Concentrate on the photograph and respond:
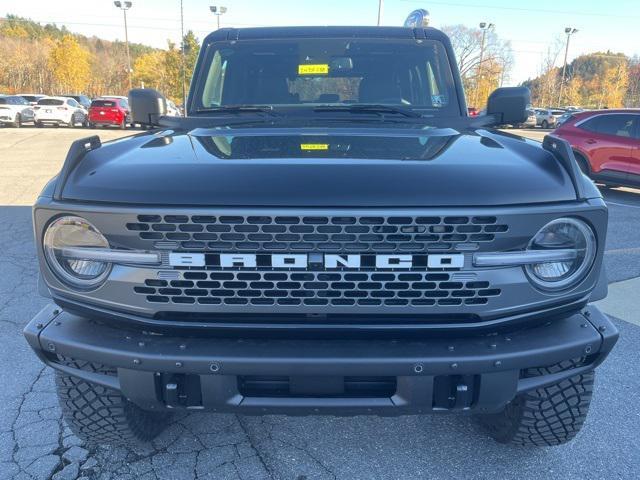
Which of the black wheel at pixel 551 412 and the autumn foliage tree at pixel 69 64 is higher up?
the autumn foliage tree at pixel 69 64

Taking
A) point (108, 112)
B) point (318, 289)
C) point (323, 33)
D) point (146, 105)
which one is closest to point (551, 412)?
point (318, 289)

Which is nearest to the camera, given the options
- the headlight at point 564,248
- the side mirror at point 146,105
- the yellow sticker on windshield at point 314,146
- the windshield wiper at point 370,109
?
the headlight at point 564,248

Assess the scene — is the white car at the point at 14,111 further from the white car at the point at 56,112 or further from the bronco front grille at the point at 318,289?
the bronco front grille at the point at 318,289

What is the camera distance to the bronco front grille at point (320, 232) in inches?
68.5

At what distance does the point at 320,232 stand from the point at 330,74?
1.88 meters

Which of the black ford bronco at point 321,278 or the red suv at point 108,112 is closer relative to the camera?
the black ford bronco at point 321,278

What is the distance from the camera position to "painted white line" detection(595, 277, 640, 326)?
422 cm

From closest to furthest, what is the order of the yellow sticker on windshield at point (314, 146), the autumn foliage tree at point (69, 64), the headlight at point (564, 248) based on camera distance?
the headlight at point (564, 248), the yellow sticker on windshield at point (314, 146), the autumn foliage tree at point (69, 64)

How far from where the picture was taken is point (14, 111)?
81.3ft

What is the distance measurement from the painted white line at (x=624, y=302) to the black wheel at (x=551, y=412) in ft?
7.18

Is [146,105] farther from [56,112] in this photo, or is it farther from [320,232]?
[56,112]

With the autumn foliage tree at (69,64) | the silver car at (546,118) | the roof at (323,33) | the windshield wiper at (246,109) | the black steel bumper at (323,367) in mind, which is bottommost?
the silver car at (546,118)

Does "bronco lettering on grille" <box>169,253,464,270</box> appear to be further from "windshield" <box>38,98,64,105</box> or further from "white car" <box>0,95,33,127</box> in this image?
"windshield" <box>38,98,64,105</box>

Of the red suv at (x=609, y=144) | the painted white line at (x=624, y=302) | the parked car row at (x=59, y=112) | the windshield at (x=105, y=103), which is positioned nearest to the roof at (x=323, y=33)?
the painted white line at (x=624, y=302)
